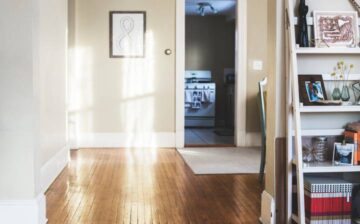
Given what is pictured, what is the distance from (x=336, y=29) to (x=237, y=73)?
146 inches

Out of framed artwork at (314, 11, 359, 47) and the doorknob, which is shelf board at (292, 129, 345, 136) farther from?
the doorknob

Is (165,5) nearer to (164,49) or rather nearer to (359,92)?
(164,49)

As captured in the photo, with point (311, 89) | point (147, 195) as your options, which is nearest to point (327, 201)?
point (311, 89)

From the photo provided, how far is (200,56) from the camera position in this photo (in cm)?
997

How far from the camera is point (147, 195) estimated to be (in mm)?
3715

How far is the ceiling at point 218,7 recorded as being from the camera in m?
8.44

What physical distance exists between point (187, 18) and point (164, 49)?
12.7 ft

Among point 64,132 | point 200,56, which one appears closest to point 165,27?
point 64,132

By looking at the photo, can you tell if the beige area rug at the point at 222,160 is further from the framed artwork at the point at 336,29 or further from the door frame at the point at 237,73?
the framed artwork at the point at 336,29

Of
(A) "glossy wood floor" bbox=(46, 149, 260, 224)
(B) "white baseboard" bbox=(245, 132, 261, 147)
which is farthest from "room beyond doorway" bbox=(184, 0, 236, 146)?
Result: (A) "glossy wood floor" bbox=(46, 149, 260, 224)

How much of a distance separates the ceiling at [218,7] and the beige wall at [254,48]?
6.38 ft

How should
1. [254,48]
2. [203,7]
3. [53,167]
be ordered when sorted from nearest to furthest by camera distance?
[53,167], [254,48], [203,7]

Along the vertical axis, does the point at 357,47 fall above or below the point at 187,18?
below

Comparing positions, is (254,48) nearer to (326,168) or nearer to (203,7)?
(203,7)
